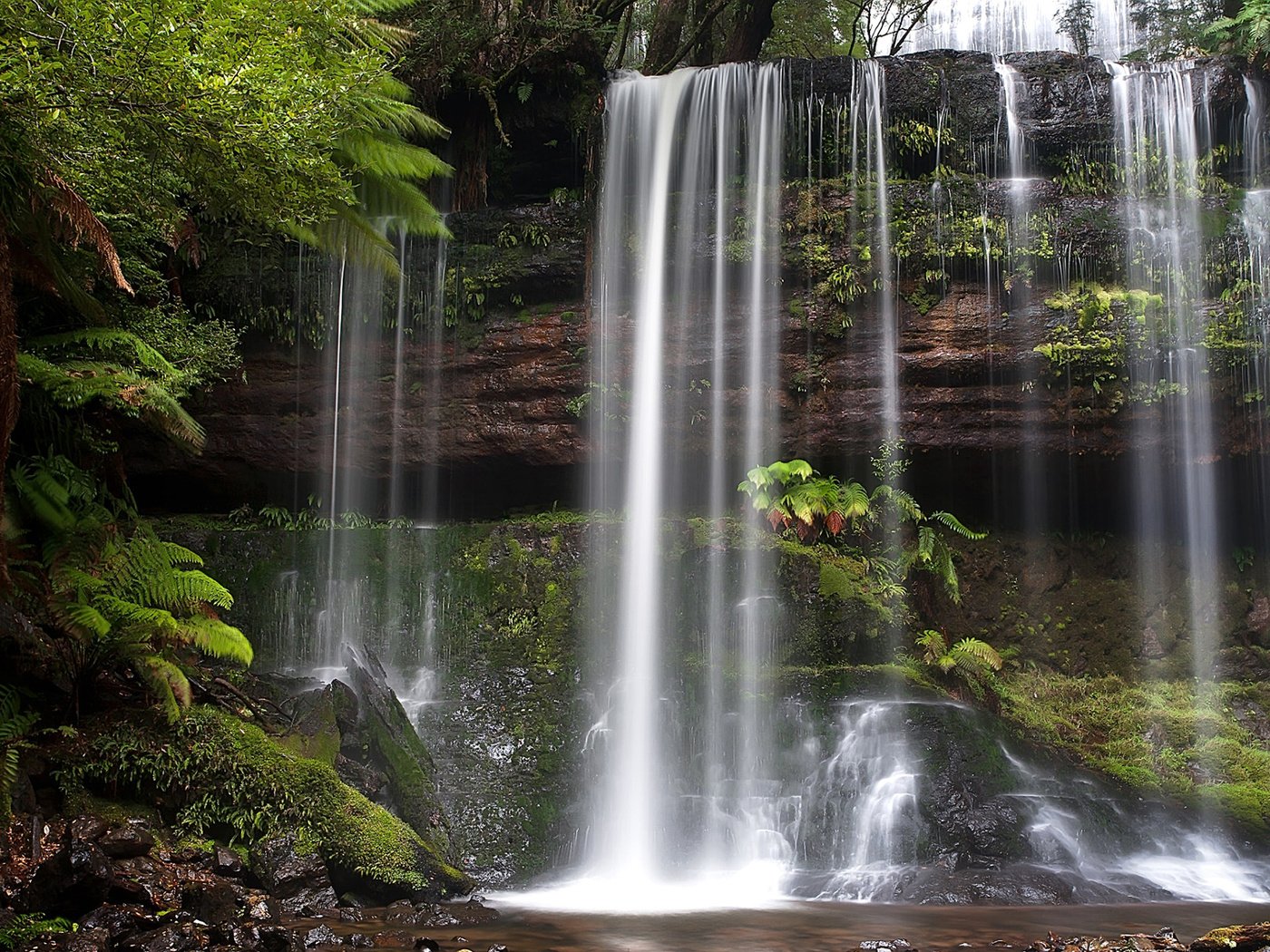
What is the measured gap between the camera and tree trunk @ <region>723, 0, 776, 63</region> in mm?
15273

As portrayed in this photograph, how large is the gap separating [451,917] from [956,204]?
10020 mm

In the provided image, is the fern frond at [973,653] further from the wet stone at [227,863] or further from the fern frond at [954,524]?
the wet stone at [227,863]

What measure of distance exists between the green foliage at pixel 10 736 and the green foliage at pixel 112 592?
1.33 feet

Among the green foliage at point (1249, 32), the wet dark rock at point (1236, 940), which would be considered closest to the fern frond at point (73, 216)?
the wet dark rock at point (1236, 940)

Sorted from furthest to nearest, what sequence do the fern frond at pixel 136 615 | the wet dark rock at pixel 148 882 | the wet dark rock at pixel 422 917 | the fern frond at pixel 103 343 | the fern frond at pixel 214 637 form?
1. the fern frond at pixel 103 343
2. the fern frond at pixel 214 637
3. the fern frond at pixel 136 615
4. the wet dark rock at pixel 422 917
5. the wet dark rock at pixel 148 882

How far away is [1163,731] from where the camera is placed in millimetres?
11328

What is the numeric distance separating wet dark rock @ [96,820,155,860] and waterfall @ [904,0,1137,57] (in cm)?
2334

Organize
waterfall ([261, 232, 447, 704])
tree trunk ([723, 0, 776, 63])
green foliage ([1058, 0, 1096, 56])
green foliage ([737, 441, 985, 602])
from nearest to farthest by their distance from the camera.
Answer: green foliage ([737, 441, 985, 602])
waterfall ([261, 232, 447, 704])
tree trunk ([723, 0, 776, 63])
green foliage ([1058, 0, 1096, 56])

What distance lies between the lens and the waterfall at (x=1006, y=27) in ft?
76.5

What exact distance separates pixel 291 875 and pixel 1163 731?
31.3ft

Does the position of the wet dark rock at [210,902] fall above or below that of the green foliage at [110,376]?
below

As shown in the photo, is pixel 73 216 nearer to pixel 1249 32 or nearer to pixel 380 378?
pixel 380 378

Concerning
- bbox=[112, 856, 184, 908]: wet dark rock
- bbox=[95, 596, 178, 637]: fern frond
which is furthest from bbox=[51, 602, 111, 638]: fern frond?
bbox=[112, 856, 184, 908]: wet dark rock

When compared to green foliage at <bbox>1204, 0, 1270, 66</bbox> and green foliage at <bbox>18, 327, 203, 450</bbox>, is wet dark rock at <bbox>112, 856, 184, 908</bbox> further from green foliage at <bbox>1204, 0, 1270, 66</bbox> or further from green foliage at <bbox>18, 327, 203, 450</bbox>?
green foliage at <bbox>1204, 0, 1270, 66</bbox>
